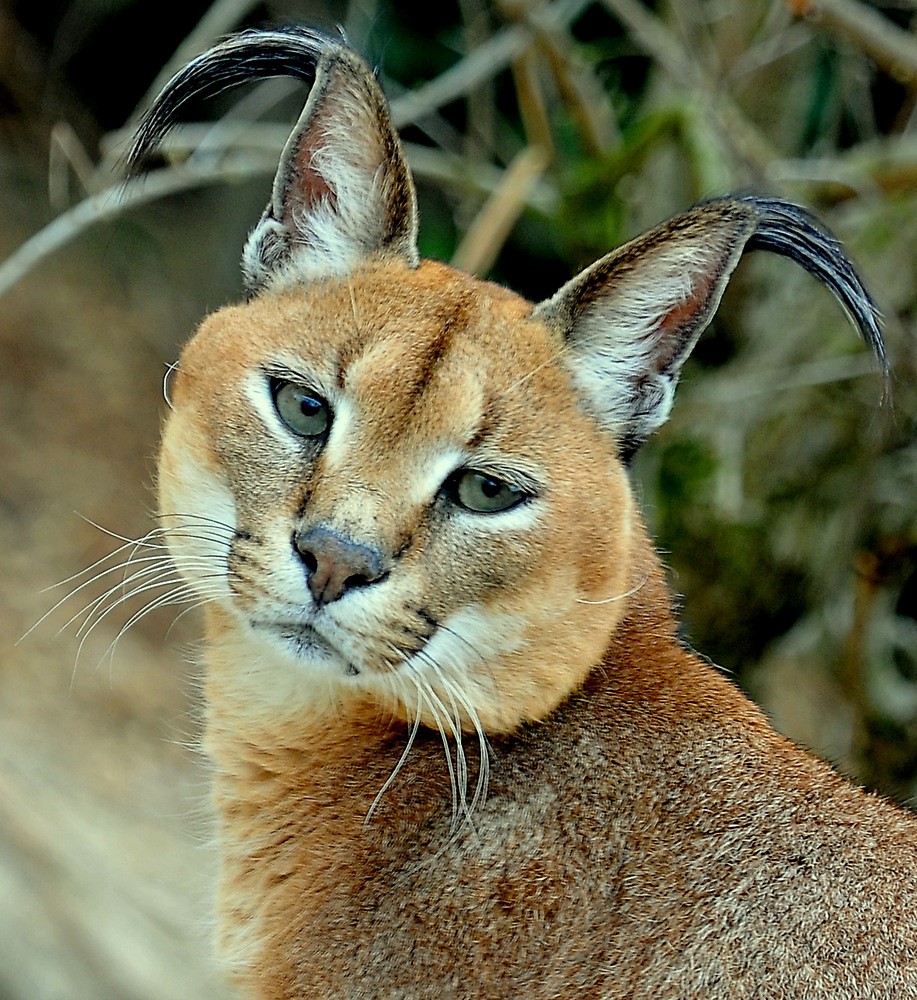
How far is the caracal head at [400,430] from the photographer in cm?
232

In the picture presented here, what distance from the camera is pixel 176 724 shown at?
18.4 ft

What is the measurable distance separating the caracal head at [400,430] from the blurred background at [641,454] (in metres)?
0.56

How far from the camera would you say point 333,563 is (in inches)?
87.3

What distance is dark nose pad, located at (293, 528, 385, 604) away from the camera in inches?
87.2

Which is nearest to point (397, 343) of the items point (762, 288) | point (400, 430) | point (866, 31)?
point (400, 430)

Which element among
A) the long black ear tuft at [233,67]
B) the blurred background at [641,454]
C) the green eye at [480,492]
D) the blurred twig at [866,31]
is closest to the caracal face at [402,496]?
the green eye at [480,492]

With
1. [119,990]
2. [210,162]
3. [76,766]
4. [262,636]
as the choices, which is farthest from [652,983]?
[76,766]

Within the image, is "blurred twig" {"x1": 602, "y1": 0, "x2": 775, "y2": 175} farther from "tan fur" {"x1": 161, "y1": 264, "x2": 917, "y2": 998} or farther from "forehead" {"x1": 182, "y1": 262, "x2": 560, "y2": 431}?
"tan fur" {"x1": 161, "y1": 264, "x2": 917, "y2": 998}

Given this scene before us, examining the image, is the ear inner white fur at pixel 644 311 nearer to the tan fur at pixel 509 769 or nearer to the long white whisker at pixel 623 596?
the tan fur at pixel 509 769

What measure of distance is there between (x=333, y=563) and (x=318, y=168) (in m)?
0.92

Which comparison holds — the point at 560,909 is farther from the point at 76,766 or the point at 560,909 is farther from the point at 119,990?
the point at 76,766

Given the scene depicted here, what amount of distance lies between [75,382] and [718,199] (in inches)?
204

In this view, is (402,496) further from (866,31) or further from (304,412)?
(866,31)

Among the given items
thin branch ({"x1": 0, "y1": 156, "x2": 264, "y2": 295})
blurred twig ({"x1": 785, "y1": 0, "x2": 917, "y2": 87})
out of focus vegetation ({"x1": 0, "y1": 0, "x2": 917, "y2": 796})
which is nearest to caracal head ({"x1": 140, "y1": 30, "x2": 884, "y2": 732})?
thin branch ({"x1": 0, "y1": 156, "x2": 264, "y2": 295})
